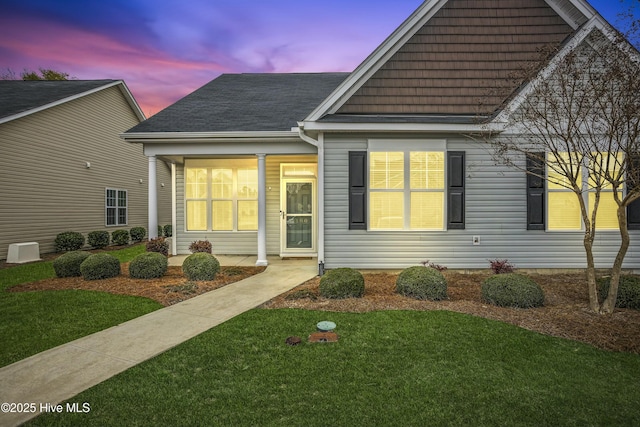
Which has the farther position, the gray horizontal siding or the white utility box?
the white utility box

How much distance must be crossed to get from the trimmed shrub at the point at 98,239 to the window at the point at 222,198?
5394mm

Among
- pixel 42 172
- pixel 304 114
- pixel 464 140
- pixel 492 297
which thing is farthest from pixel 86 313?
pixel 42 172

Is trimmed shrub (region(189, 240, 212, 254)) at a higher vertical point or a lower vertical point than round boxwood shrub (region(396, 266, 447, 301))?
higher

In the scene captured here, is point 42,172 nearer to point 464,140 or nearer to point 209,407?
point 209,407

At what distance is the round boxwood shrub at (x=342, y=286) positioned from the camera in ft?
17.0

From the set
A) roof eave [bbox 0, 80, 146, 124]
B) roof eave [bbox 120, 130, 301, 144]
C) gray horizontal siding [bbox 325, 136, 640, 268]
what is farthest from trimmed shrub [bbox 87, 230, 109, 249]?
gray horizontal siding [bbox 325, 136, 640, 268]

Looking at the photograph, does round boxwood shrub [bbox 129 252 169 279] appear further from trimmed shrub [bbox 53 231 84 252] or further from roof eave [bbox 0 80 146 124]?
roof eave [bbox 0 80 146 124]

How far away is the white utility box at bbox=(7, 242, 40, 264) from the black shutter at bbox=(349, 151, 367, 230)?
396 inches

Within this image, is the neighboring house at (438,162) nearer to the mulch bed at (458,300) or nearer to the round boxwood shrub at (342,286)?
the mulch bed at (458,300)

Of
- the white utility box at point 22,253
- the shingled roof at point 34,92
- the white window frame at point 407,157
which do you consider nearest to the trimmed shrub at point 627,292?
the white window frame at point 407,157

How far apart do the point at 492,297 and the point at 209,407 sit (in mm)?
4335

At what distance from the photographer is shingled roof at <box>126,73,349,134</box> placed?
8.30 metres

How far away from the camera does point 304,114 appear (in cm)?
902

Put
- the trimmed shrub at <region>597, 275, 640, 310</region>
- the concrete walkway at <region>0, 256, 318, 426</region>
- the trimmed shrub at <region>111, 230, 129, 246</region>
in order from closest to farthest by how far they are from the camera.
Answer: the concrete walkway at <region>0, 256, 318, 426</region>
the trimmed shrub at <region>597, 275, 640, 310</region>
the trimmed shrub at <region>111, 230, 129, 246</region>
